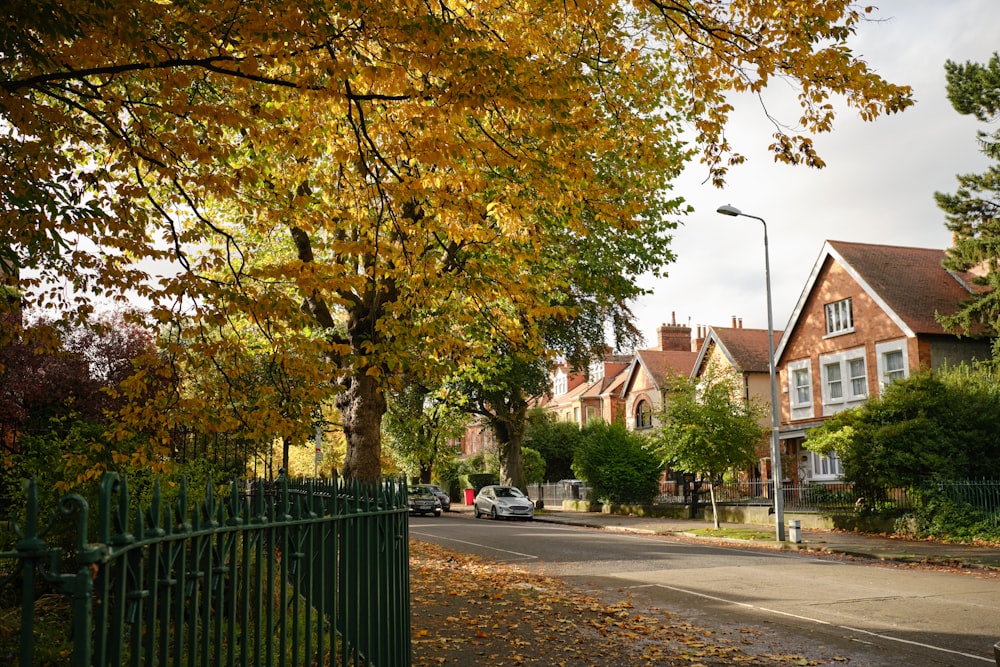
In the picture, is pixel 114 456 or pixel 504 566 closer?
pixel 114 456

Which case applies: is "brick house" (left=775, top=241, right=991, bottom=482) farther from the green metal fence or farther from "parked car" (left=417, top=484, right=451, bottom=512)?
the green metal fence

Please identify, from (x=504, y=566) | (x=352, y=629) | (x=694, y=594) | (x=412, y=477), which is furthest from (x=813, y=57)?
(x=412, y=477)

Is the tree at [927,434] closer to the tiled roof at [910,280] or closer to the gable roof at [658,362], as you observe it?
the tiled roof at [910,280]

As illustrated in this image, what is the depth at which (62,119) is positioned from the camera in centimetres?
799

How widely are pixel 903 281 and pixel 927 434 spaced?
16.3 metres

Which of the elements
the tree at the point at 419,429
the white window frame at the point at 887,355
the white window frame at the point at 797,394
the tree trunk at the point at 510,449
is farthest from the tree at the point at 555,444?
the white window frame at the point at 887,355

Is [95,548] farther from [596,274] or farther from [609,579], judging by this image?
[596,274]

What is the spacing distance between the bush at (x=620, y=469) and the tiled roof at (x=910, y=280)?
→ 40.8 ft

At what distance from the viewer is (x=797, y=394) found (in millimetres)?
41281

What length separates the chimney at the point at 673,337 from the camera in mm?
63969

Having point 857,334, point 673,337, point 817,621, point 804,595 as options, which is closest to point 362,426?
point 804,595

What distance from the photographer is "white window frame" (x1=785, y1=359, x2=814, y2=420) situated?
4025cm

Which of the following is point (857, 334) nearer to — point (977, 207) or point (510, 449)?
point (977, 207)

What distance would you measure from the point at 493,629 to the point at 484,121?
6559 mm
